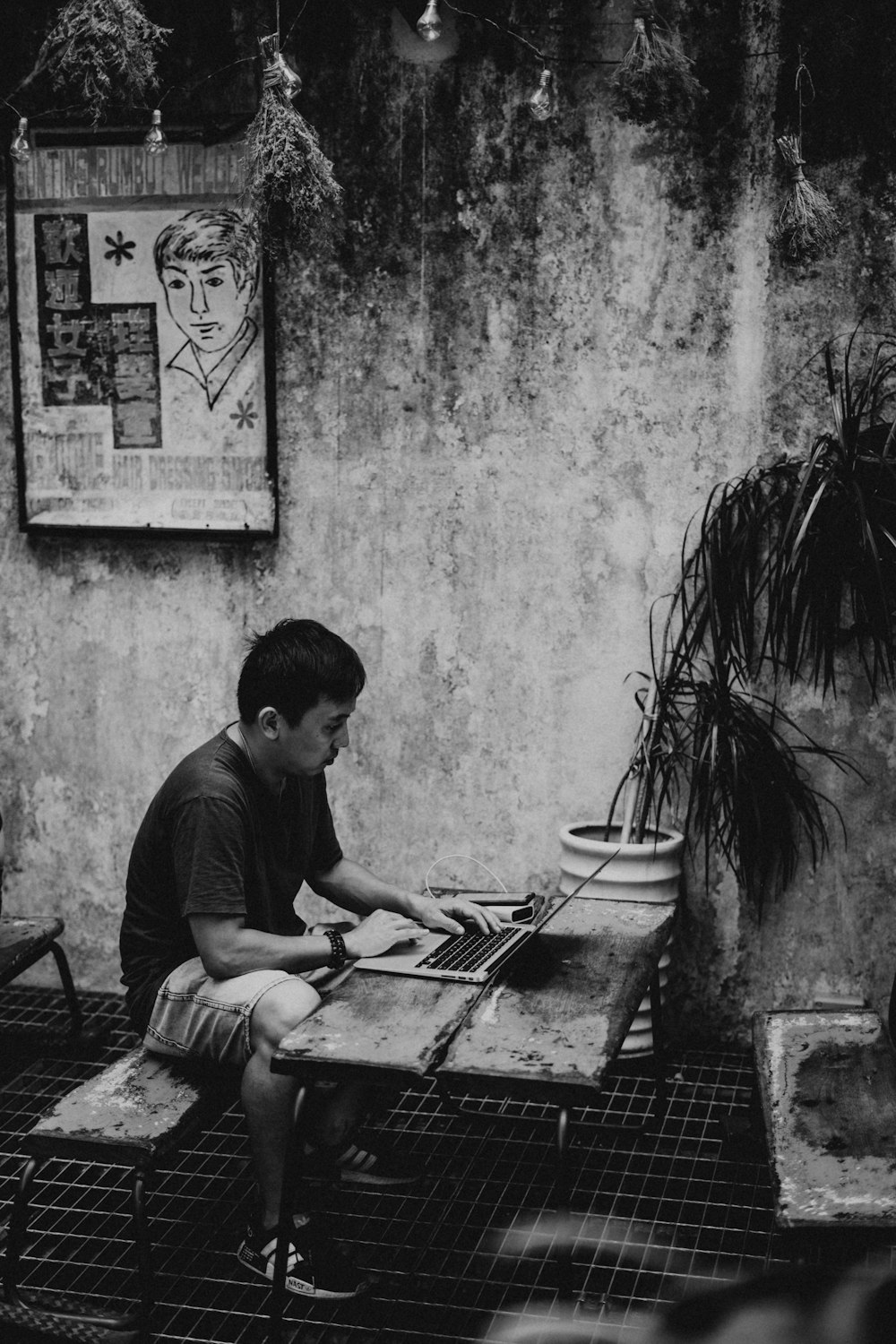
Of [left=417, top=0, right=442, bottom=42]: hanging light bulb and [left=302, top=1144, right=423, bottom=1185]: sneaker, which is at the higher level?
[left=417, top=0, right=442, bottom=42]: hanging light bulb

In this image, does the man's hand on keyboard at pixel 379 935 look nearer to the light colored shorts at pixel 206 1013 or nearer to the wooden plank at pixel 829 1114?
the light colored shorts at pixel 206 1013

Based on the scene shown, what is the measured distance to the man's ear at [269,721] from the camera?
313cm

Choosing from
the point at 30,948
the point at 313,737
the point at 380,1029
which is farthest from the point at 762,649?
the point at 30,948

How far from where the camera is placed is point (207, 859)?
2.98 m

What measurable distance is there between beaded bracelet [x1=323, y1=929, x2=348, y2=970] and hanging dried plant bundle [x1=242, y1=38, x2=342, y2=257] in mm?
2071

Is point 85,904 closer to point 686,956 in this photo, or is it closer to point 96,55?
point 686,956

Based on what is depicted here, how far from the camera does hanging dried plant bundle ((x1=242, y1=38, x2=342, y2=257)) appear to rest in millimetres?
3619

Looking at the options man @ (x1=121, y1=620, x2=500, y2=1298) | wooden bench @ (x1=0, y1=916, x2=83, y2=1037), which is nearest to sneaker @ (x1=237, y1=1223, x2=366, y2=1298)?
man @ (x1=121, y1=620, x2=500, y2=1298)

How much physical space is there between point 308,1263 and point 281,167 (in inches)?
113

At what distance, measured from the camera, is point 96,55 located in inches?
138

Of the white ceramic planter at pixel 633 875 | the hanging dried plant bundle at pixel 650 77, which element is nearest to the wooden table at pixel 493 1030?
the white ceramic planter at pixel 633 875

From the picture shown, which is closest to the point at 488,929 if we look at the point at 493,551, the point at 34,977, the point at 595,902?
the point at 595,902

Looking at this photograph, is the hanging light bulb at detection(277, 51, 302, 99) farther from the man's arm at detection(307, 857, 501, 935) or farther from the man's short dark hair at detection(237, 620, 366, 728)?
the man's arm at detection(307, 857, 501, 935)

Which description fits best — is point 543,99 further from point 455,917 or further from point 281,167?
point 455,917
